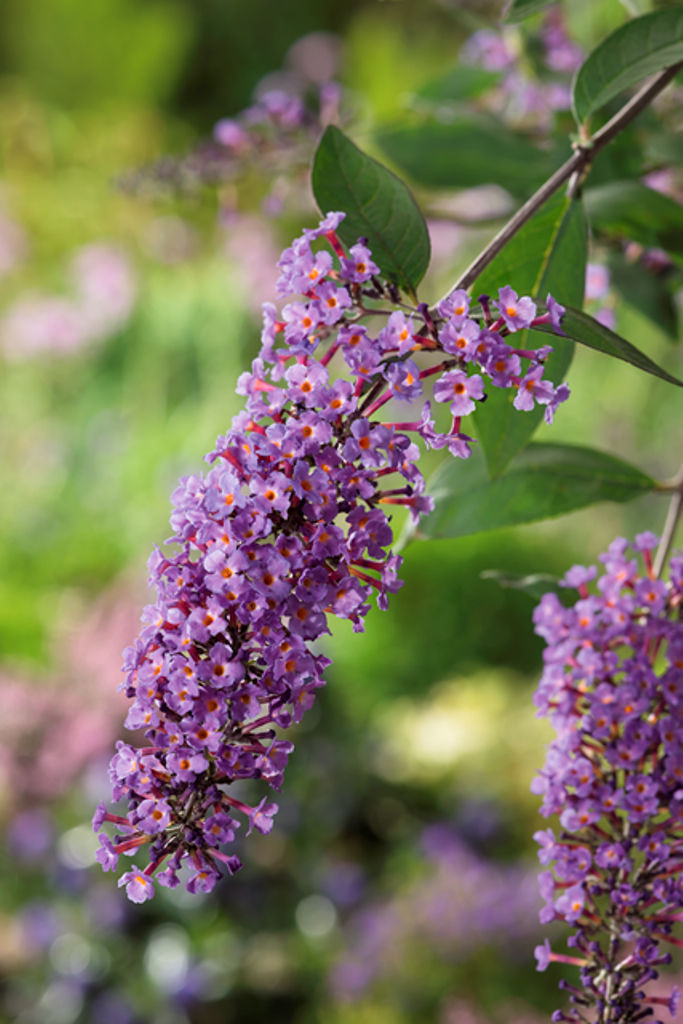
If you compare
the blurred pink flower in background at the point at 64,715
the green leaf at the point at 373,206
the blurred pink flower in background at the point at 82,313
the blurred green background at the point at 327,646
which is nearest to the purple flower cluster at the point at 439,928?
the blurred green background at the point at 327,646

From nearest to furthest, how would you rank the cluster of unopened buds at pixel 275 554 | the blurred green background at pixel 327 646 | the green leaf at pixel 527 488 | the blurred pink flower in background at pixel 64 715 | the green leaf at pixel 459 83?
the cluster of unopened buds at pixel 275 554 → the green leaf at pixel 527 488 → the green leaf at pixel 459 83 → the blurred green background at pixel 327 646 → the blurred pink flower in background at pixel 64 715

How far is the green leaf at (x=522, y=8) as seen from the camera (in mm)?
278

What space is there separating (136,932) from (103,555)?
0.87 metres

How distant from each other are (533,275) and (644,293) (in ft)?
0.42

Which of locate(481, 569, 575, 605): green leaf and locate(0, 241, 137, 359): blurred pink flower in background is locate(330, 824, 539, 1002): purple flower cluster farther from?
locate(0, 241, 137, 359): blurred pink flower in background

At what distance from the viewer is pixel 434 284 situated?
198 cm

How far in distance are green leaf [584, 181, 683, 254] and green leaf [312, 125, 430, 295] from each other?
13 cm

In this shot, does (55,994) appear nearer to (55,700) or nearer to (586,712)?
(55,700)

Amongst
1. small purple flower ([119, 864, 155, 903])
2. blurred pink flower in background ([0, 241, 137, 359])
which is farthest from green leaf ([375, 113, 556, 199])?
blurred pink flower in background ([0, 241, 137, 359])

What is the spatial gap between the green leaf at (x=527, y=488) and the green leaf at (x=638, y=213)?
0.09 meters

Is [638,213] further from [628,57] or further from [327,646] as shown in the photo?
[327,646]

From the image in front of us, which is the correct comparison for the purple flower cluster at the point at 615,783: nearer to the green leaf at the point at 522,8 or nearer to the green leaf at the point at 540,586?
the green leaf at the point at 540,586

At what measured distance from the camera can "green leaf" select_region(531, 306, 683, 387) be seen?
0.75 feet

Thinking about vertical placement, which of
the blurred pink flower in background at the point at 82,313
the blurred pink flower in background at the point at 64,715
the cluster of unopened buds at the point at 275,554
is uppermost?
the blurred pink flower in background at the point at 82,313
